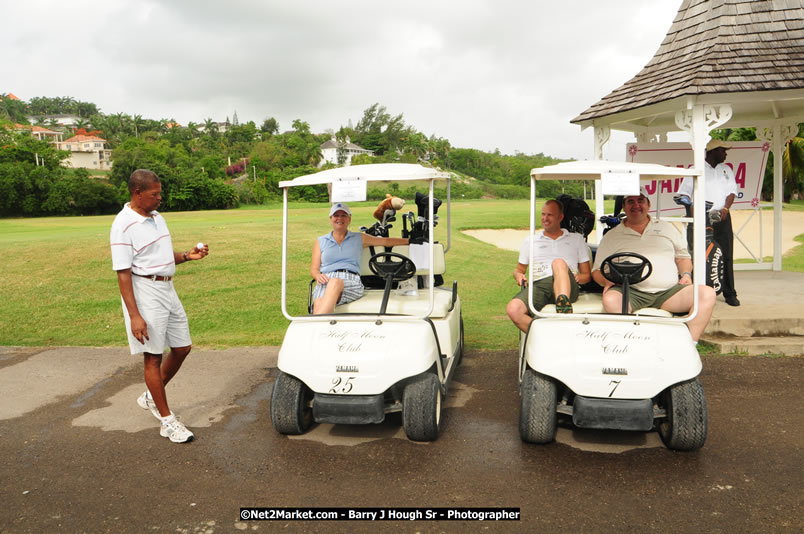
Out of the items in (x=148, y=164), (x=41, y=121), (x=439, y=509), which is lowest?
(x=439, y=509)

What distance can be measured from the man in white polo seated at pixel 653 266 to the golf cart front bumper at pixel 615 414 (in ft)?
3.17

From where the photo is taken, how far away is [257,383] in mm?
5609

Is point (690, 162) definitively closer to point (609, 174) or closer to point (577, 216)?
point (577, 216)

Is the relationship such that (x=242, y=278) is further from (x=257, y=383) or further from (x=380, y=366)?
(x=380, y=366)

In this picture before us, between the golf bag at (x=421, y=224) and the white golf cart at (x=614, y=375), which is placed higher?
the golf bag at (x=421, y=224)

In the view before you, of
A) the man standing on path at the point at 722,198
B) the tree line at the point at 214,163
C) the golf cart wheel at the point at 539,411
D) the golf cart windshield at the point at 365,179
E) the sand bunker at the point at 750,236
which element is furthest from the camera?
the tree line at the point at 214,163

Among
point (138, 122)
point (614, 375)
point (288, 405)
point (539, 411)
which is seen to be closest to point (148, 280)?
point (288, 405)

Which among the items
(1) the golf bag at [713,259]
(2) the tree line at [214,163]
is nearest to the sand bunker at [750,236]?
(2) the tree line at [214,163]

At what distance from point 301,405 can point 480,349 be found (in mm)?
3007

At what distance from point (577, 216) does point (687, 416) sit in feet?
8.02

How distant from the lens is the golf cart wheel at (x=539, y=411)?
3.92 m

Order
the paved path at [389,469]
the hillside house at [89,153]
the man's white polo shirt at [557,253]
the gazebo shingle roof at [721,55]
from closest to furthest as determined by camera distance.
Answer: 1. the paved path at [389,469]
2. the man's white polo shirt at [557,253]
3. the gazebo shingle roof at [721,55]
4. the hillside house at [89,153]

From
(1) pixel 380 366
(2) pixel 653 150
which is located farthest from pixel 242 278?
(1) pixel 380 366

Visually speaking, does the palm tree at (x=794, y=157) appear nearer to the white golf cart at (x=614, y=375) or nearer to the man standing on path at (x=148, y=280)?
the white golf cart at (x=614, y=375)
